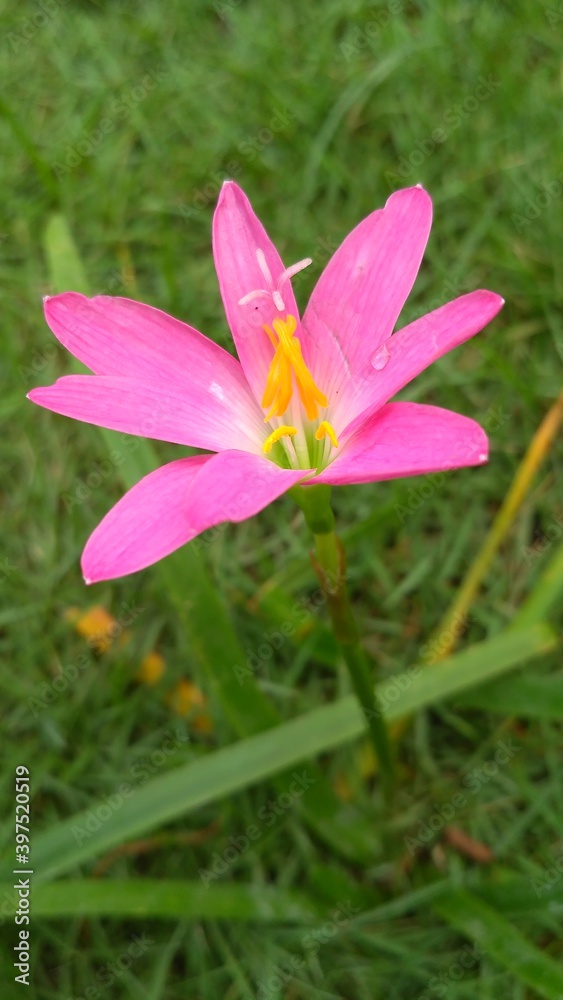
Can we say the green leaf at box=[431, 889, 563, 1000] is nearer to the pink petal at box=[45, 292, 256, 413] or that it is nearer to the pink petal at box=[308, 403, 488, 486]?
the pink petal at box=[308, 403, 488, 486]

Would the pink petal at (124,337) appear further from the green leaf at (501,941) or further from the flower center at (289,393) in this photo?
the green leaf at (501,941)

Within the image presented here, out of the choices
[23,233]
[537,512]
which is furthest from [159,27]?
[537,512]

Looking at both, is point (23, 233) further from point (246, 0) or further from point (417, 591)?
point (417, 591)

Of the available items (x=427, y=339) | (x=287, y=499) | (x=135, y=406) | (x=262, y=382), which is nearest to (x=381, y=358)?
(x=427, y=339)

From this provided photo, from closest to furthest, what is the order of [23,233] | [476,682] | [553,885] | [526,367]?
1. [553,885]
2. [476,682]
3. [526,367]
4. [23,233]

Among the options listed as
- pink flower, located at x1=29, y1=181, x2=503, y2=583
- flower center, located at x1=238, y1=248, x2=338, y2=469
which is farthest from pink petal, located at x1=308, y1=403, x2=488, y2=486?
flower center, located at x1=238, y1=248, x2=338, y2=469

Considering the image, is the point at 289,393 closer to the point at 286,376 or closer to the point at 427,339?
the point at 286,376
